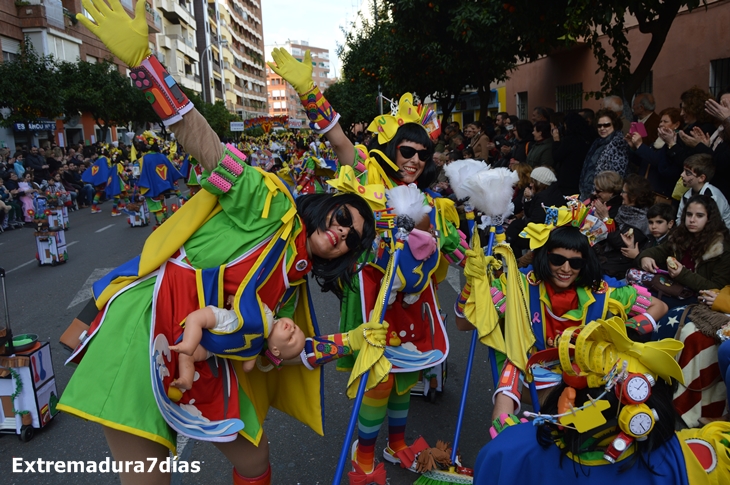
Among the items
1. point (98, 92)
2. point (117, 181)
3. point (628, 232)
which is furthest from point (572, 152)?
point (98, 92)

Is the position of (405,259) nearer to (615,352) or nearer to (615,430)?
(615,352)

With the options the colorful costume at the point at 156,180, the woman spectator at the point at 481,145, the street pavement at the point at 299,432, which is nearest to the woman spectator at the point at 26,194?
the colorful costume at the point at 156,180

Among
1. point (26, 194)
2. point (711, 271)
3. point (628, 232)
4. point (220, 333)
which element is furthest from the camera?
point (26, 194)

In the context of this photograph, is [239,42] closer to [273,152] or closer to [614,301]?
[273,152]

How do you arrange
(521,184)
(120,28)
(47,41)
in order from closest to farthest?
1. (120,28)
2. (521,184)
3. (47,41)

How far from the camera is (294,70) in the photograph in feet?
10.9

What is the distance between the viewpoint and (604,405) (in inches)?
67.2

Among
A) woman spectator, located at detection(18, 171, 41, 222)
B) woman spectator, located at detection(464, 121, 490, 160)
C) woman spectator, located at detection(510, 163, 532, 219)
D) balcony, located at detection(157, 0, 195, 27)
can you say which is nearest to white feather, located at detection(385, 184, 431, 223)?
A: woman spectator, located at detection(510, 163, 532, 219)

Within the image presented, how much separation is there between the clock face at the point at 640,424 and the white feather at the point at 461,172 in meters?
1.83

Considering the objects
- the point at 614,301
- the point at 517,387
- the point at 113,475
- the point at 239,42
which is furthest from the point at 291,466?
the point at 239,42

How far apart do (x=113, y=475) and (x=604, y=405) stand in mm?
2896

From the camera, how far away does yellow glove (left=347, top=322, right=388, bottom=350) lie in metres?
2.50

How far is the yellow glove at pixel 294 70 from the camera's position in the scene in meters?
3.30

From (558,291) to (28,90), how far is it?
19980 millimetres
